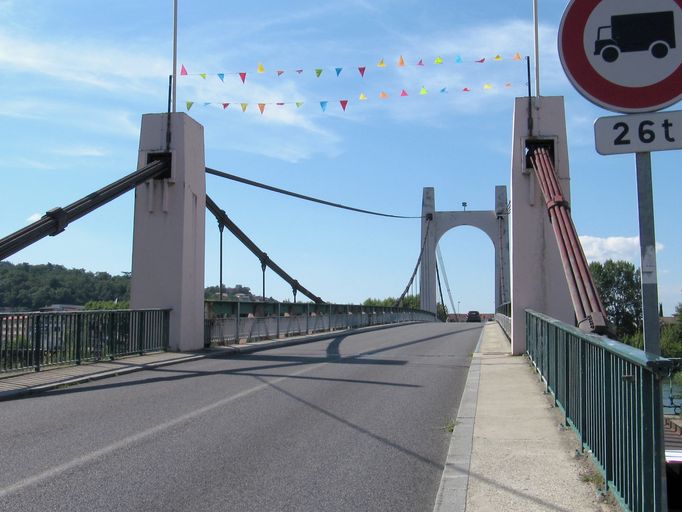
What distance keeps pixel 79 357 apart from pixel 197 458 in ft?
26.3

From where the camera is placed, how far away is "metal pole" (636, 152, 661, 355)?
3479 millimetres

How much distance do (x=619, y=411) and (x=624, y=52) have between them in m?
2.12

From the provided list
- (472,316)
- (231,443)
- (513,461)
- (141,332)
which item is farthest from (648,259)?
(472,316)

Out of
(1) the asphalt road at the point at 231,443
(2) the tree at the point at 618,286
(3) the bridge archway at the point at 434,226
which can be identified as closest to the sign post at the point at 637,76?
(1) the asphalt road at the point at 231,443

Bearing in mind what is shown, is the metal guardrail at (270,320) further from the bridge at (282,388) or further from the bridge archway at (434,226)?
the bridge archway at (434,226)

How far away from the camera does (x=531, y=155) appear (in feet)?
52.0

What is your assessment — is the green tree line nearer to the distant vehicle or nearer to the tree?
the tree

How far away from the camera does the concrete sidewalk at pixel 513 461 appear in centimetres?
490

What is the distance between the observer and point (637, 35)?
3.80m

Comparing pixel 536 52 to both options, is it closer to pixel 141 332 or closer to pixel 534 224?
pixel 534 224

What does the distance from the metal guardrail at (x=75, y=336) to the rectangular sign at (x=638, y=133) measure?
1038cm

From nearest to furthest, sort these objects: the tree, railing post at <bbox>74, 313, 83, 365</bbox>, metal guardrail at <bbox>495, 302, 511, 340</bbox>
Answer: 1. railing post at <bbox>74, 313, 83, 365</bbox>
2. metal guardrail at <bbox>495, 302, 511, 340</bbox>
3. the tree

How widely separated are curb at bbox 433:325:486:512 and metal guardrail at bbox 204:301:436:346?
10970 mm

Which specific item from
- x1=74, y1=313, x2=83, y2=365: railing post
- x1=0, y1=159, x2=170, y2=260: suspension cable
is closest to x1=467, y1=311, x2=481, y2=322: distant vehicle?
x1=0, y1=159, x2=170, y2=260: suspension cable
